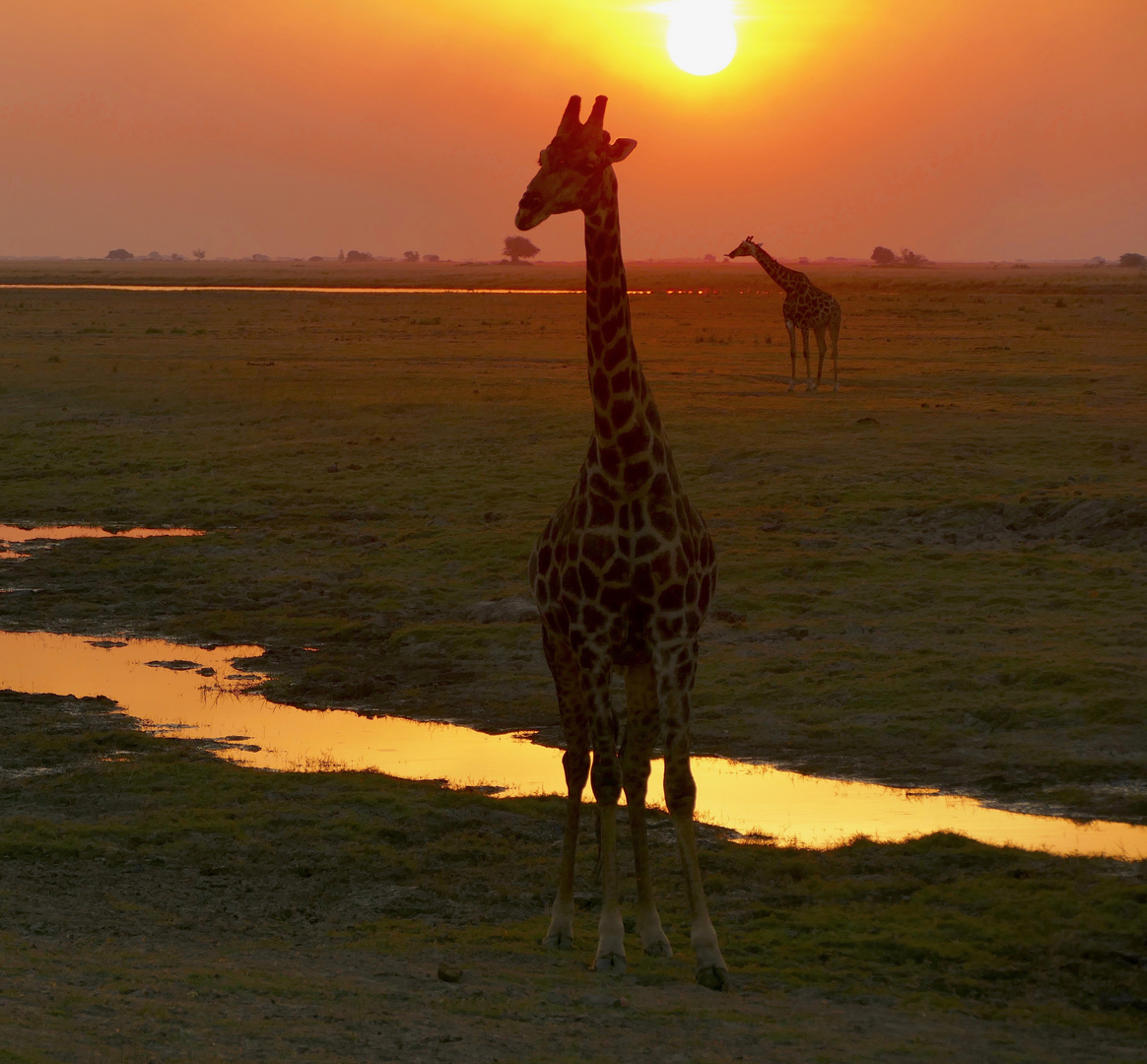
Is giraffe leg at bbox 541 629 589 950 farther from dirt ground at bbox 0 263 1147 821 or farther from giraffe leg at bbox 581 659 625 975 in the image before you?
dirt ground at bbox 0 263 1147 821

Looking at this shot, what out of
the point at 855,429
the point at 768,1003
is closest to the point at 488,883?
the point at 768,1003

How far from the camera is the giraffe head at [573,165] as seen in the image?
23.5 ft

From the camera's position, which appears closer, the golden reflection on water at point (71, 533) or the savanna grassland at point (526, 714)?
the savanna grassland at point (526, 714)

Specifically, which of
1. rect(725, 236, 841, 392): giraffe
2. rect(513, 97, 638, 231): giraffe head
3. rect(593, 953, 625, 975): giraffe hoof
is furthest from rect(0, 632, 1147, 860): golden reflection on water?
rect(725, 236, 841, 392): giraffe

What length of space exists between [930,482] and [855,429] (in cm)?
479

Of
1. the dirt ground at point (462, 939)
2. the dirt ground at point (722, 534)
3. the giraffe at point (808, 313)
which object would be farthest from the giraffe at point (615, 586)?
the giraffe at point (808, 313)

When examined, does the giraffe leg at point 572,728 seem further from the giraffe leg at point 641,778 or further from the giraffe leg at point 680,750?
the giraffe leg at point 680,750

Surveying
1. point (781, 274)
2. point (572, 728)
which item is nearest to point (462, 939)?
point (572, 728)

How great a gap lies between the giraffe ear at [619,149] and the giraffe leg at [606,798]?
2.46 metres

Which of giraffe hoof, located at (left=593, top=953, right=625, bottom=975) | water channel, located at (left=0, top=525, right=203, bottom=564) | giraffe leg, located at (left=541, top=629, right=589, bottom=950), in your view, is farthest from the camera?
water channel, located at (left=0, top=525, right=203, bottom=564)

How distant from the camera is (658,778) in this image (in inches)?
420

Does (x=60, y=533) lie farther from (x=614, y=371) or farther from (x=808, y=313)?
(x=808, y=313)

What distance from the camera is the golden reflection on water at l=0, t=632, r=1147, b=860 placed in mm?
9172

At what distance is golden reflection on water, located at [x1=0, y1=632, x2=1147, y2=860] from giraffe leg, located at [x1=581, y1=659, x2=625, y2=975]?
1906mm
